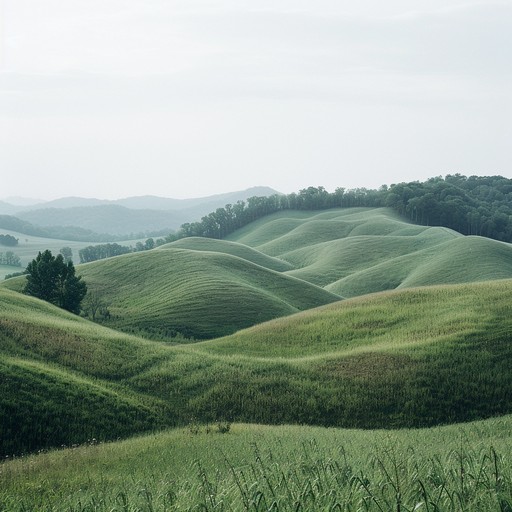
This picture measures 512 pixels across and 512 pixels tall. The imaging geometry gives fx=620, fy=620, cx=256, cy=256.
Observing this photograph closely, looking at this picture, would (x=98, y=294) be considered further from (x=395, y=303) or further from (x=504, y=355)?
(x=504, y=355)

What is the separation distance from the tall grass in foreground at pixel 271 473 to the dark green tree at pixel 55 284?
46.2m

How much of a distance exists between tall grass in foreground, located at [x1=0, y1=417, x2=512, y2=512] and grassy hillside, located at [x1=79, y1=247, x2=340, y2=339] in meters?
42.6

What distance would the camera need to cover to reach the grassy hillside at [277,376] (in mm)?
24219

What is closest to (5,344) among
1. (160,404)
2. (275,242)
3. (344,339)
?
(160,404)

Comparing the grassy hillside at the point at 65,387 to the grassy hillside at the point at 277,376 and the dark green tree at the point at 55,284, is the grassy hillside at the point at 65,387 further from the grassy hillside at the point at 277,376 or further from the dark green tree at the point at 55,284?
the dark green tree at the point at 55,284

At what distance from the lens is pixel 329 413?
25.3m

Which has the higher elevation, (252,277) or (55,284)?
(55,284)

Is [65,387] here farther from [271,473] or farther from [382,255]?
[382,255]

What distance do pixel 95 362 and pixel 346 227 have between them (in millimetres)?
153775

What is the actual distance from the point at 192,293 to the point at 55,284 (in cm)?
1549

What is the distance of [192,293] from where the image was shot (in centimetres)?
7188

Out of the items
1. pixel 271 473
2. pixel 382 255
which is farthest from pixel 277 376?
pixel 382 255

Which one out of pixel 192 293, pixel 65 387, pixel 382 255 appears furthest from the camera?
pixel 382 255

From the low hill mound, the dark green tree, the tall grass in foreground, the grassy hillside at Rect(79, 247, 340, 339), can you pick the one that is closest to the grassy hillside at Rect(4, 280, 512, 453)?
the tall grass in foreground
